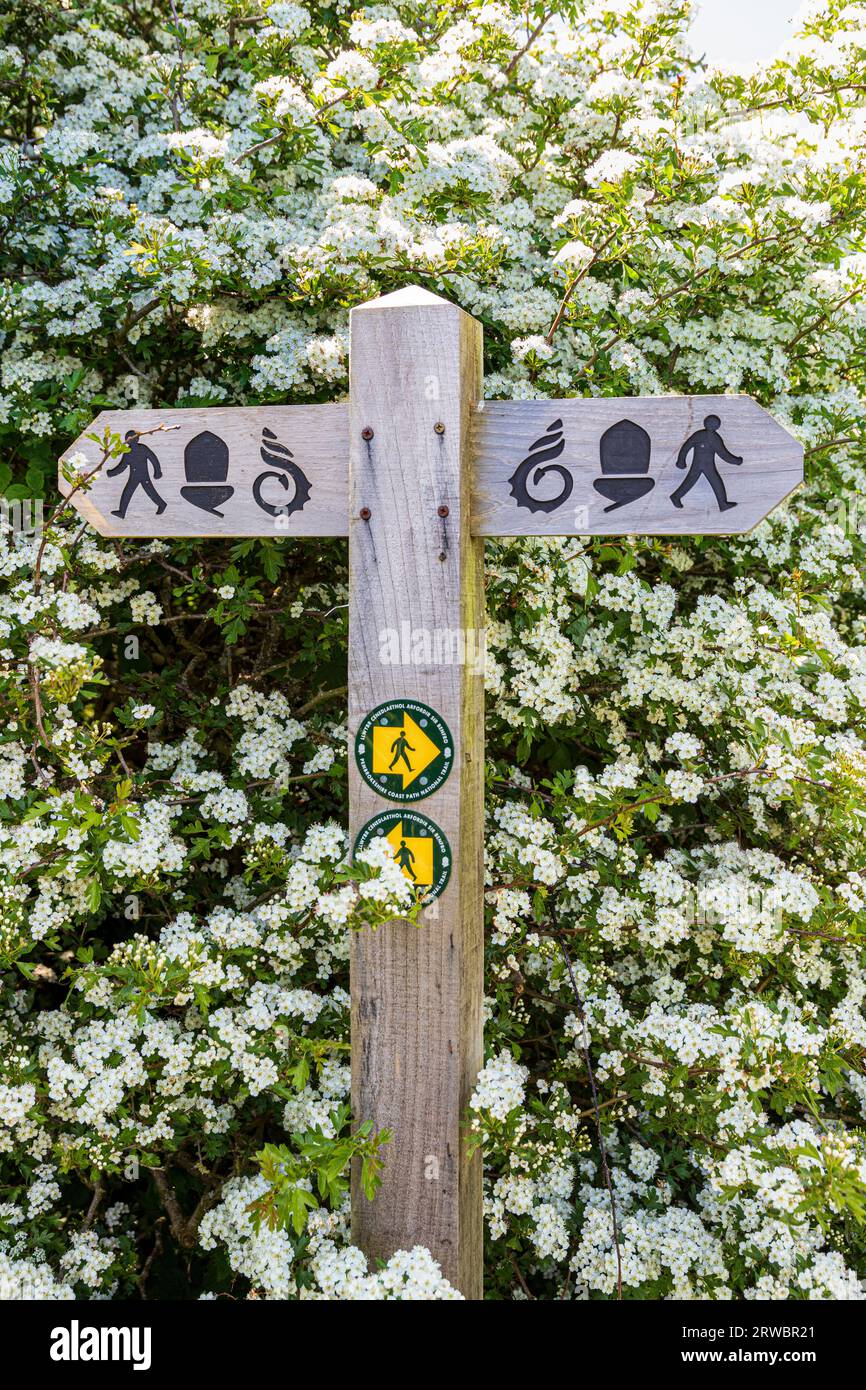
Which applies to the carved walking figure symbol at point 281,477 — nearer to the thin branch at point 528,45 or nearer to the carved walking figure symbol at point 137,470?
the carved walking figure symbol at point 137,470

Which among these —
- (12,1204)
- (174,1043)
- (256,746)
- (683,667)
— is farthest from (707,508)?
(12,1204)

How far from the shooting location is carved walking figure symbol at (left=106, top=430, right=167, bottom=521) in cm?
186

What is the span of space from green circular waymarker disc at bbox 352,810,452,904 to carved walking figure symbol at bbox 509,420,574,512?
528 mm

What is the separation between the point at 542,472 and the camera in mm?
1653

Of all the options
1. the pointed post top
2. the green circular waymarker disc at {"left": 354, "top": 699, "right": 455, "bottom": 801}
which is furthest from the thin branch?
the green circular waymarker disc at {"left": 354, "top": 699, "right": 455, "bottom": 801}

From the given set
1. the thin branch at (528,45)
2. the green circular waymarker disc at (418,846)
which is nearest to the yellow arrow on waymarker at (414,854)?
the green circular waymarker disc at (418,846)

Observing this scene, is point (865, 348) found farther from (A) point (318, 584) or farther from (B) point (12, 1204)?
(B) point (12, 1204)

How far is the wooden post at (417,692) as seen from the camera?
1.64 m

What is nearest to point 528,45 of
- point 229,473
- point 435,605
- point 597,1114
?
point 229,473

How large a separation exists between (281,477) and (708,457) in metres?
0.70

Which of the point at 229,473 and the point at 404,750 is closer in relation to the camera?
the point at 404,750

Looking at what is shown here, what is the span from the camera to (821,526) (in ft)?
9.41

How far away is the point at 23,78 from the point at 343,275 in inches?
54.5

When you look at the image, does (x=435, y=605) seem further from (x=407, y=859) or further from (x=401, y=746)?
(x=407, y=859)
